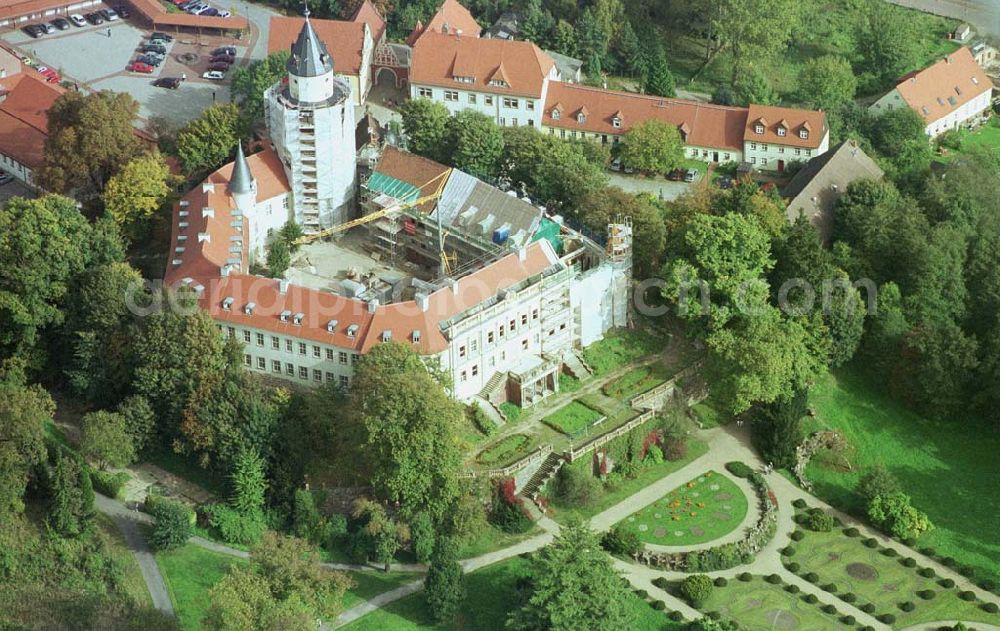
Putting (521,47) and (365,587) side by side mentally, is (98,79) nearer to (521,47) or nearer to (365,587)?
(521,47)

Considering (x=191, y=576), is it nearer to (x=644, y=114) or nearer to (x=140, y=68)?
(x=644, y=114)

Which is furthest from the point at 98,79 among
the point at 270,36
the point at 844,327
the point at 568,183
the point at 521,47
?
the point at 844,327

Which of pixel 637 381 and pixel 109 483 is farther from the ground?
pixel 637 381

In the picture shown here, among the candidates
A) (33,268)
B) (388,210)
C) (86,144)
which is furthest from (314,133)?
(33,268)

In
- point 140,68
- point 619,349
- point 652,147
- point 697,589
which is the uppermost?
point 652,147

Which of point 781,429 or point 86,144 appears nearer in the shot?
point 781,429
